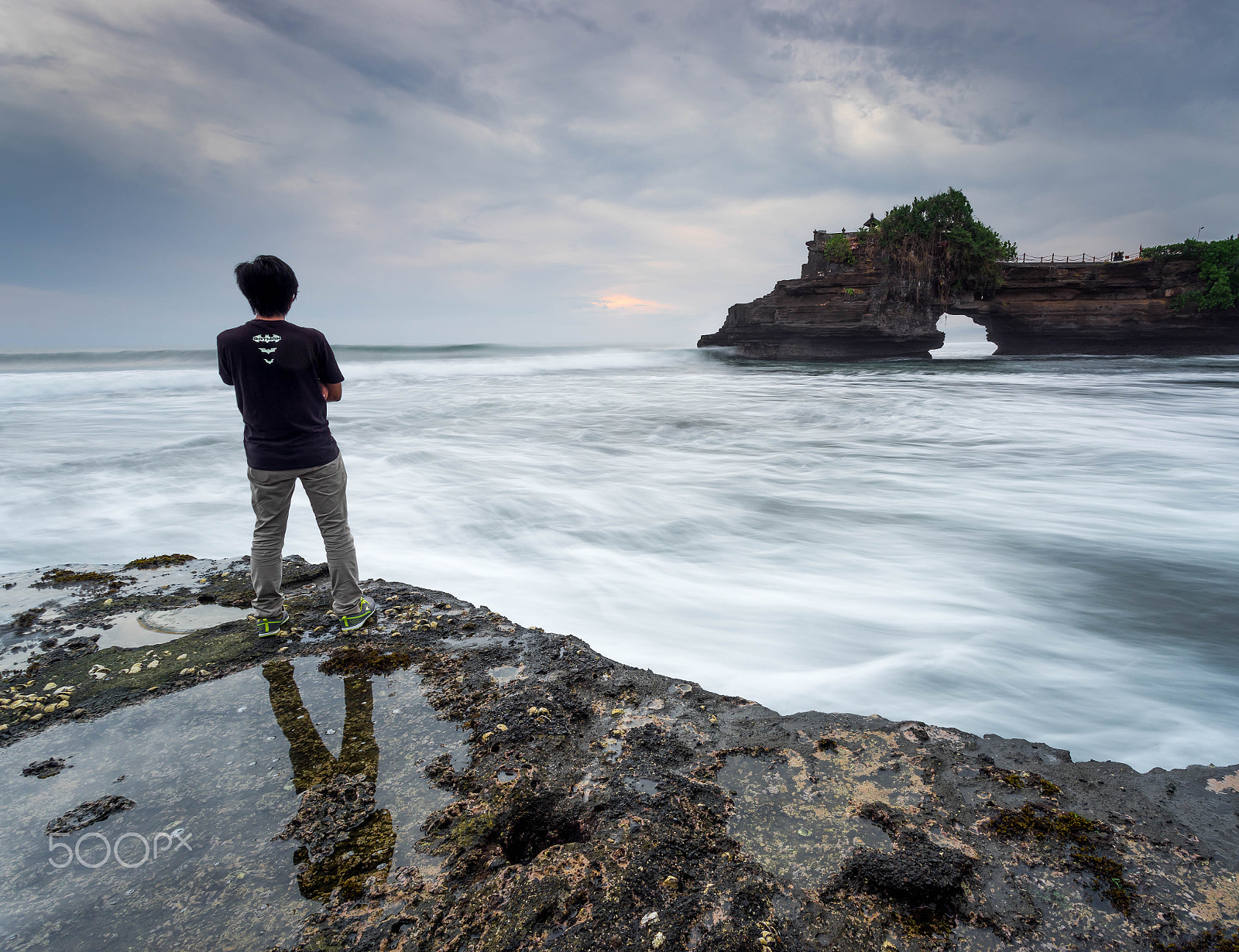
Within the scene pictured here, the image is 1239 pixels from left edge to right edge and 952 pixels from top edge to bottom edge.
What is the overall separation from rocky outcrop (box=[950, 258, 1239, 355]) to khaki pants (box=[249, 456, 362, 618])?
39960 mm

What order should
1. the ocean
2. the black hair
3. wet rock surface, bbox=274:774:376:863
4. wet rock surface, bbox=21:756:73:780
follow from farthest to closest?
the ocean
the black hair
wet rock surface, bbox=21:756:73:780
wet rock surface, bbox=274:774:376:863

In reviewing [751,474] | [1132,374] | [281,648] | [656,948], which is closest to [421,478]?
[751,474]

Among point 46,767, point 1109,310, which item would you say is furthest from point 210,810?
point 1109,310

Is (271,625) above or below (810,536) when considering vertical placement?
above

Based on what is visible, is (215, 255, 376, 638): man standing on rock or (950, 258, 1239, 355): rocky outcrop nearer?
(215, 255, 376, 638): man standing on rock

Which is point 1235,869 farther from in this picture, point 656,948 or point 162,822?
point 162,822

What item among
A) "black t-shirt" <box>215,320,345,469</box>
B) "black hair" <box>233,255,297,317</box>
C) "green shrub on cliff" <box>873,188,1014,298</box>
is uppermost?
"green shrub on cliff" <box>873,188,1014,298</box>

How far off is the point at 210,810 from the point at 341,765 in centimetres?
33

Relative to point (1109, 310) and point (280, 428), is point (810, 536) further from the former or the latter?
point (1109, 310)

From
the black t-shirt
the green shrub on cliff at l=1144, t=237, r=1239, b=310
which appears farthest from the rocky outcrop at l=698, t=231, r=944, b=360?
the black t-shirt

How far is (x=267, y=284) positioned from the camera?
2.59 metres

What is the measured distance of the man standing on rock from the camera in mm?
2621

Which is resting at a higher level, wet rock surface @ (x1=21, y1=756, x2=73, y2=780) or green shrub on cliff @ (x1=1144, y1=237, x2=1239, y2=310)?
green shrub on cliff @ (x1=1144, y1=237, x2=1239, y2=310)

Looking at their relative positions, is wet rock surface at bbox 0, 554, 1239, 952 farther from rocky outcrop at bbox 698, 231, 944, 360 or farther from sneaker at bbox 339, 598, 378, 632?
rocky outcrop at bbox 698, 231, 944, 360
